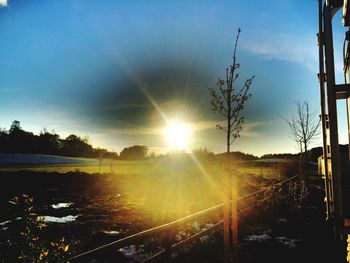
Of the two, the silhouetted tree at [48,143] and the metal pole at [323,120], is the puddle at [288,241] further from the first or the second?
the silhouetted tree at [48,143]

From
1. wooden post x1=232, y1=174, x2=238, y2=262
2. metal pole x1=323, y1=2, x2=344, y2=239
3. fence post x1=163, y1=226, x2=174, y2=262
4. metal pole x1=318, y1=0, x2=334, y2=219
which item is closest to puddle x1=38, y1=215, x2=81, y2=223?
wooden post x1=232, y1=174, x2=238, y2=262

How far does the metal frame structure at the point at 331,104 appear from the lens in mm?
2516

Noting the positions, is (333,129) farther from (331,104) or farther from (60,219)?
(60,219)

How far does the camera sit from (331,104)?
257cm

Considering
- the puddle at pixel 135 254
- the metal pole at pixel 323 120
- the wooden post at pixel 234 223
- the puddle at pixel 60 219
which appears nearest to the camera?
the metal pole at pixel 323 120

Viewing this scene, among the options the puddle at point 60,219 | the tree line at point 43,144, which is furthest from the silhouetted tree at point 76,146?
the puddle at point 60,219

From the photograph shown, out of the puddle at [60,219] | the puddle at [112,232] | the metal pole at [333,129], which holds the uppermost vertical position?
the metal pole at [333,129]

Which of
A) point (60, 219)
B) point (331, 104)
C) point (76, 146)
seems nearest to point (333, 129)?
point (331, 104)

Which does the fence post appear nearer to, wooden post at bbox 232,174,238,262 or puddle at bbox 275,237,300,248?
wooden post at bbox 232,174,238,262

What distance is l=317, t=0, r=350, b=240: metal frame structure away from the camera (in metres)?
2.52

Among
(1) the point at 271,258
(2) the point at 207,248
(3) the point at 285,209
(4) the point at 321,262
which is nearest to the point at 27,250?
(2) the point at 207,248

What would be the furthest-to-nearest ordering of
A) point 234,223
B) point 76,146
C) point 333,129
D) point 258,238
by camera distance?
point 76,146
point 258,238
point 234,223
point 333,129

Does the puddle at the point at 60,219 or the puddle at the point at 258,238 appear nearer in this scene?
A: the puddle at the point at 258,238

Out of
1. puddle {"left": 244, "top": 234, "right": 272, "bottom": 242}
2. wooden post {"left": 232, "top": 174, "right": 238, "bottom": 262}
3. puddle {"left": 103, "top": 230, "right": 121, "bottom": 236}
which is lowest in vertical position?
puddle {"left": 103, "top": 230, "right": 121, "bottom": 236}
